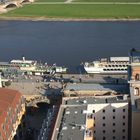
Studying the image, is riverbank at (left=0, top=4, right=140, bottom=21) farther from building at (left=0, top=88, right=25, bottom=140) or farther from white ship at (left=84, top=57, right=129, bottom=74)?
building at (left=0, top=88, right=25, bottom=140)

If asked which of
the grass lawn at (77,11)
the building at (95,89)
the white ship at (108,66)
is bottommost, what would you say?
the white ship at (108,66)

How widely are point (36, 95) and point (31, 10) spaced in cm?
4444

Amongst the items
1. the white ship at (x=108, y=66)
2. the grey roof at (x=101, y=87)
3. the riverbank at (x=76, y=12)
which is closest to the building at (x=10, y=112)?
the grey roof at (x=101, y=87)

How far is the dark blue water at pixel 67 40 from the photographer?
4416cm

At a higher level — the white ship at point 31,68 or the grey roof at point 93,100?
the grey roof at point 93,100

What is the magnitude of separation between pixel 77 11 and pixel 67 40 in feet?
69.6

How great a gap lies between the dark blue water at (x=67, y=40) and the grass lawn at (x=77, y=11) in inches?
148

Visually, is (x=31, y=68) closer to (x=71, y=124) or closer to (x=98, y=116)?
(x=98, y=116)

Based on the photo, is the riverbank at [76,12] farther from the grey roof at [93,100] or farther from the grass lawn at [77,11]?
the grey roof at [93,100]

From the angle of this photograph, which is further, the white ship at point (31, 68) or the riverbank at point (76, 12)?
→ the riverbank at point (76, 12)

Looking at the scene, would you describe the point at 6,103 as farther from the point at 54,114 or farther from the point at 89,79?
the point at 89,79

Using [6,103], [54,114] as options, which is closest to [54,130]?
[54,114]

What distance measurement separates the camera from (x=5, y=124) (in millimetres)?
22297

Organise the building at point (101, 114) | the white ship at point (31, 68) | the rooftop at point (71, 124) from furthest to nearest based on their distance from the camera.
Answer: the white ship at point (31, 68), the building at point (101, 114), the rooftop at point (71, 124)
